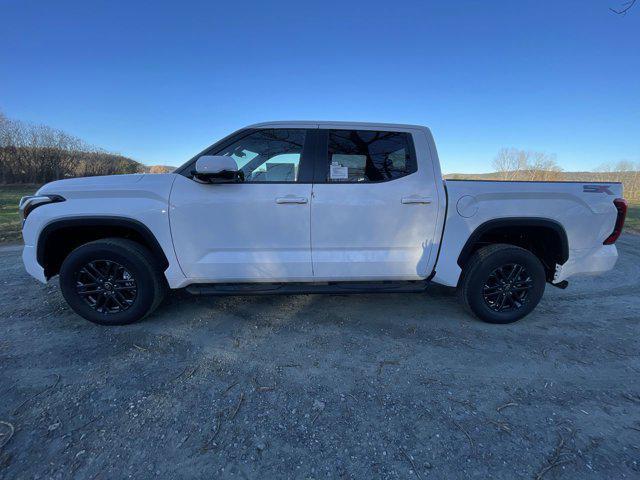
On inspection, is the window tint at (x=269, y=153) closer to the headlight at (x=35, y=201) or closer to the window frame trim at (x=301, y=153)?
the window frame trim at (x=301, y=153)

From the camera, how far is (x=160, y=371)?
2.35 meters

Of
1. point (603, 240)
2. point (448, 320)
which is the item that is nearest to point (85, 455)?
point (448, 320)

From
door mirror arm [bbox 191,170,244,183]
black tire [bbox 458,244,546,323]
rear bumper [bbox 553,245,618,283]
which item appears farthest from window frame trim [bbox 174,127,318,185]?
rear bumper [bbox 553,245,618,283]

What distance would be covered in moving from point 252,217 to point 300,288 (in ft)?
2.70

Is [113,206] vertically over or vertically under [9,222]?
over

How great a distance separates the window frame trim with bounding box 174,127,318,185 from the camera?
2.85 m

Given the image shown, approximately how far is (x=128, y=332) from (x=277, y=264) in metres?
1.53

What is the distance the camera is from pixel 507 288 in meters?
3.04

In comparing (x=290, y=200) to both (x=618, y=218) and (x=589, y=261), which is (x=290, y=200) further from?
(x=618, y=218)

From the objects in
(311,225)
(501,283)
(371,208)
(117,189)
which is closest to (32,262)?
(117,189)

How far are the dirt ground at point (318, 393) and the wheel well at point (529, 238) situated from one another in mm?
669

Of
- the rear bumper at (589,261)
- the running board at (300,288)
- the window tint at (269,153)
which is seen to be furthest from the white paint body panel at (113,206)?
the rear bumper at (589,261)

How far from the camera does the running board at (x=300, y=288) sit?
2896 mm

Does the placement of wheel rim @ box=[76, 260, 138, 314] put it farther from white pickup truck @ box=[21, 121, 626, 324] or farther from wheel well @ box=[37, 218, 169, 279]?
wheel well @ box=[37, 218, 169, 279]
